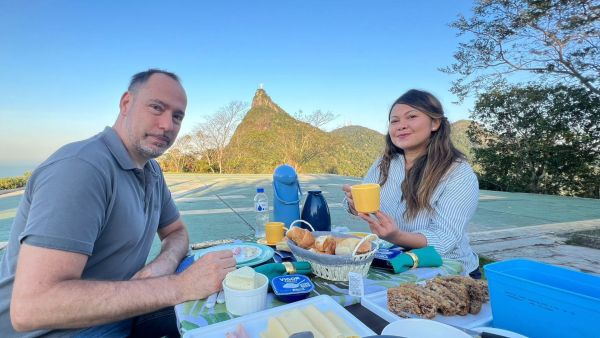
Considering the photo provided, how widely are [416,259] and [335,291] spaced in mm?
417

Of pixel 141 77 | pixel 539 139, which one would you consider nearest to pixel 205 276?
pixel 141 77

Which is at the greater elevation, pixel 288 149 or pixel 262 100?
pixel 262 100

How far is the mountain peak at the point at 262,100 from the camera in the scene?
43938mm

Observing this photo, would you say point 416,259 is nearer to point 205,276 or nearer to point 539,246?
point 205,276

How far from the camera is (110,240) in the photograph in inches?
48.4

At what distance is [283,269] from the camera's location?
3.94ft

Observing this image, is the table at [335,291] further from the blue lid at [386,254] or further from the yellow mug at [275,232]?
the yellow mug at [275,232]

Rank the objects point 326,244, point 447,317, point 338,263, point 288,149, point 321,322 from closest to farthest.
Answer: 1. point 321,322
2. point 447,317
3. point 338,263
4. point 326,244
5. point 288,149

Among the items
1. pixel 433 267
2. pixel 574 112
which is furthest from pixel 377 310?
pixel 574 112

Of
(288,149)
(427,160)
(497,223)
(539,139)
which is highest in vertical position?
(539,139)

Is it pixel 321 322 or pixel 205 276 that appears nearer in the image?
pixel 321 322

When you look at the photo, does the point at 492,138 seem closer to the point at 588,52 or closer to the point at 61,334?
the point at 588,52

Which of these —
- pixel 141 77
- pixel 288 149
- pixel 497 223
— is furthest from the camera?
pixel 288 149

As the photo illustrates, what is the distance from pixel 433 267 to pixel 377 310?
51cm
